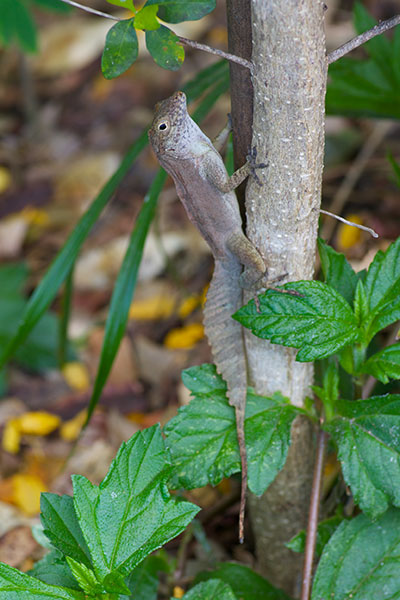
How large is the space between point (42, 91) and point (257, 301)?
4124mm

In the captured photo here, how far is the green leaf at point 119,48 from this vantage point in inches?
51.3

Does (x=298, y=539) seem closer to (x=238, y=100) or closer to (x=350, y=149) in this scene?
(x=238, y=100)

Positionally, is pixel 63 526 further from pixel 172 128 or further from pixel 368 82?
pixel 368 82

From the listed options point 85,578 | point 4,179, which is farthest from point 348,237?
point 4,179

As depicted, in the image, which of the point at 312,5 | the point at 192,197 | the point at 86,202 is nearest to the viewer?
the point at 312,5

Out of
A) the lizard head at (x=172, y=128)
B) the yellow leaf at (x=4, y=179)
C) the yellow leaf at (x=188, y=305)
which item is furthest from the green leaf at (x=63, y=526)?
the yellow leaf at (x=4, y=179)

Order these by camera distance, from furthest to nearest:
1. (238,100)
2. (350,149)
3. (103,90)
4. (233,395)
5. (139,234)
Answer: (103,90) < (350,149) < (139,234) < (233,395) < (238,100)

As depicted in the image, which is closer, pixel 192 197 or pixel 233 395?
pixel 233 395

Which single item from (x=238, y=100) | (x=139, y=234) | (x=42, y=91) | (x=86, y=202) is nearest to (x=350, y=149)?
(x=86, y=202)

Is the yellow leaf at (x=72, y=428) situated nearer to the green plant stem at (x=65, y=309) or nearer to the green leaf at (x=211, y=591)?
the green plant stem at (x=65, y=309)

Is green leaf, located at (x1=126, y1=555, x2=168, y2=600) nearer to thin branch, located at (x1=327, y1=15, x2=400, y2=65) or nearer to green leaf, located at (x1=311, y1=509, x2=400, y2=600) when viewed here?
green leaf, located at (x1=311, y1=509, x2=400, y2=600)

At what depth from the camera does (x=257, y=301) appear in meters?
1.42

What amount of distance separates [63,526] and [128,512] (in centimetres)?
18

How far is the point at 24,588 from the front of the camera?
4.04 ft
